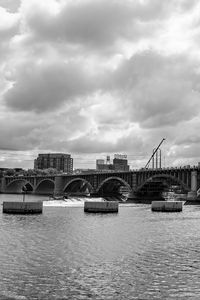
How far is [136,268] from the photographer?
4441 centimetres

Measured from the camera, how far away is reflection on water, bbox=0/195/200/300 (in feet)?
116

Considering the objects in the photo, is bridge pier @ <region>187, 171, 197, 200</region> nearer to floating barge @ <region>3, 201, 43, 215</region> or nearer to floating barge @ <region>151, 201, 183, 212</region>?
floating barge @ <region>151, 201, 183, 212</region>

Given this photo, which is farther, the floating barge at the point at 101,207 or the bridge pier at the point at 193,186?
the bridge pier at the point at 193,186

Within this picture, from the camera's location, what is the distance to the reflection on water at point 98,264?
35.3 meters

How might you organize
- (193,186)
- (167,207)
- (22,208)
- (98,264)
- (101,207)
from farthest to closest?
1. (193,186)
2. (167,207)
3. (101,207)
4. (22,208)
5. (98,264)

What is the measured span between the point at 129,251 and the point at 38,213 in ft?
221

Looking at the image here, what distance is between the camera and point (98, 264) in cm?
4631

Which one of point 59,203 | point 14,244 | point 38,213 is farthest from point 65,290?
point 59,203

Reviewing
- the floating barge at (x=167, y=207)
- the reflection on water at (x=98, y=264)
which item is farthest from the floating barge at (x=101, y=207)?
the reflection on water at (x=98, y=264)

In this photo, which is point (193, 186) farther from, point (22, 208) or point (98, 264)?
point (98, 264)

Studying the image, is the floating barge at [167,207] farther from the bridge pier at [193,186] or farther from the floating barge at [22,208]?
the bridge pier at [193,186]

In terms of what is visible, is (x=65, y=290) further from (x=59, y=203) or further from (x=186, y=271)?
(x=59, y=203)

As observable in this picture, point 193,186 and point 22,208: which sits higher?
point 193,186

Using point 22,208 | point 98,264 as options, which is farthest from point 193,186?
point 98,264
